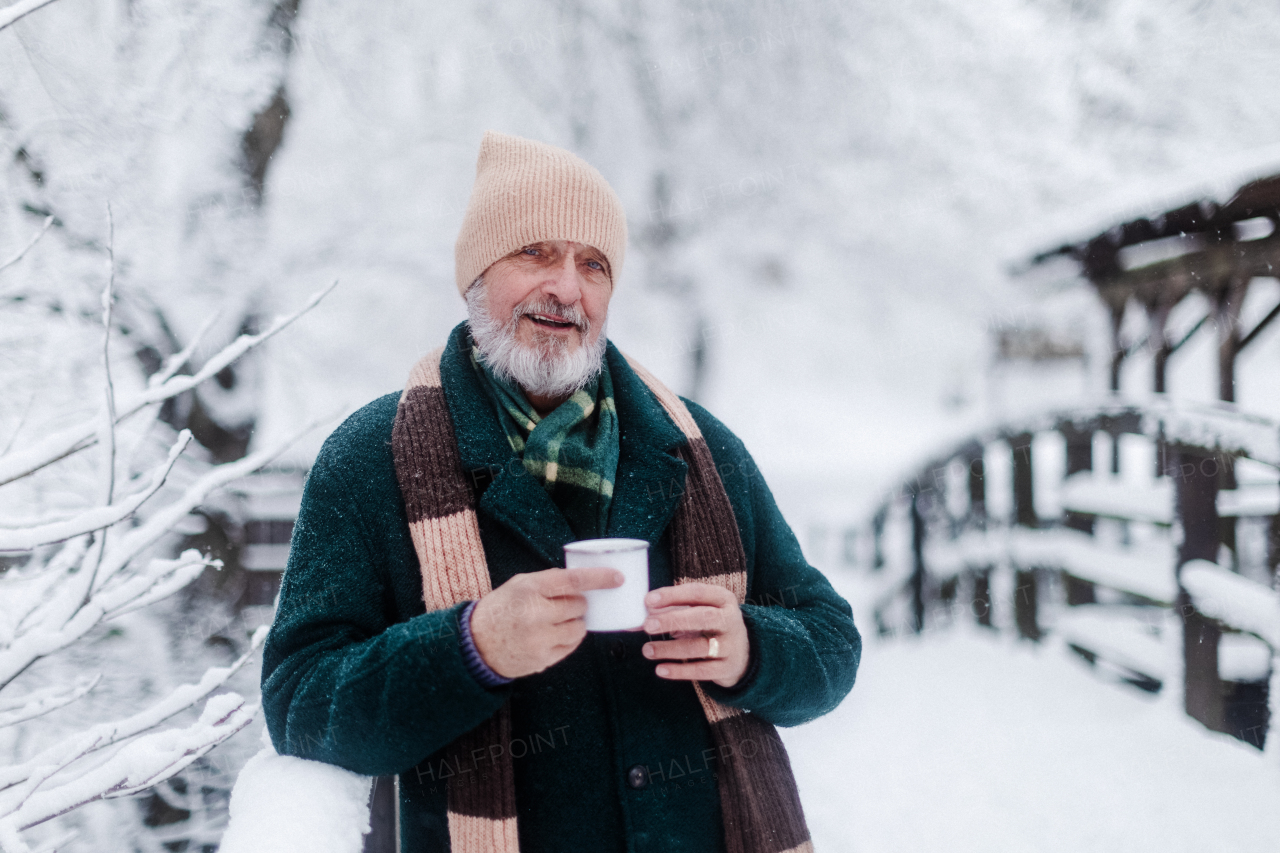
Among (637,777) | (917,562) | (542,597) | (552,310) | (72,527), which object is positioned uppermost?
(552,310)

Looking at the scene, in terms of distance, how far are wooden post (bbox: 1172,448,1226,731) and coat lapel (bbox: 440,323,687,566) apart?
3250 mm

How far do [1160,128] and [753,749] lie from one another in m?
10.5

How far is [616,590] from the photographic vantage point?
115 cm

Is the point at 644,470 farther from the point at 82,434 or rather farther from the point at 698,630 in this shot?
the point at 82,434

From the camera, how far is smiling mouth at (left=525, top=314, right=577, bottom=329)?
1.63m

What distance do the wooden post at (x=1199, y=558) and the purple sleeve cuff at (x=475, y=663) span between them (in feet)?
12.4

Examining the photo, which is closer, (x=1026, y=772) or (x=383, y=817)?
(x=383, y=817)

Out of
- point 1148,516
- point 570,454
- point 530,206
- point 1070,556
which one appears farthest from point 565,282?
point 1070,556

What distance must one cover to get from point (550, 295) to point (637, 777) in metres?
1.00

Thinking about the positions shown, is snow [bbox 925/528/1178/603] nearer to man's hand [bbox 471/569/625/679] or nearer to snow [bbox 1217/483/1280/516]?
snow [bbox 1217/483/1280/516]

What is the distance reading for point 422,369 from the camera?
173 cm

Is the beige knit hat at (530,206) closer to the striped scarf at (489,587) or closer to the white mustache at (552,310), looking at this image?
the white mustache at (552,310)

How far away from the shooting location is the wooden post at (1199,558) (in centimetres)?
362

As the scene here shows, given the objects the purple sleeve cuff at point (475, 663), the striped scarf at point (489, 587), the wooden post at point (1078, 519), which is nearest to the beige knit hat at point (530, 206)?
the striped scarf at point (489, 587)
